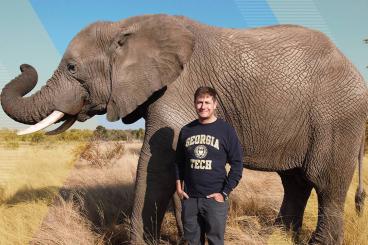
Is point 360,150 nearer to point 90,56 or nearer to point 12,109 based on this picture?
point 90,56

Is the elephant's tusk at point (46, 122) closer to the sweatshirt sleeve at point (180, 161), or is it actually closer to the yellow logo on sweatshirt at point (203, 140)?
the sweatshirt sleeve at point (180, 161)

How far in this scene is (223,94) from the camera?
163 inches

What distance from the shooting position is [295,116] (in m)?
4.22

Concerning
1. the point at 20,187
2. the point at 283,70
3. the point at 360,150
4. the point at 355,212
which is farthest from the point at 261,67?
the point at 20,187

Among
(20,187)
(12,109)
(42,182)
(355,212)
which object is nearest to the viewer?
(12,109)

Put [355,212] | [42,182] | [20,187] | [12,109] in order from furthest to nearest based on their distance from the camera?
[42,182]
[20,187]
[355,212]
[12,109]

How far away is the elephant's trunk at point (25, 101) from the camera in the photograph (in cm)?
441

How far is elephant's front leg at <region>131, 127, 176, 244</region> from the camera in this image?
12.7 ft

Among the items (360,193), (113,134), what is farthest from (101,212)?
(113,134)

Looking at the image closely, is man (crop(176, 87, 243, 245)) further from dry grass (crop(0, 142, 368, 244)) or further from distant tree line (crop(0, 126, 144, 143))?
distant tree line (crop(0, 126, 144, 143))

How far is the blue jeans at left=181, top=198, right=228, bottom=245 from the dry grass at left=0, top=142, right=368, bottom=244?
116 centimetres

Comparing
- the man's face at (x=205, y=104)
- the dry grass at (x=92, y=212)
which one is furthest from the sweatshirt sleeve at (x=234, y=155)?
the dry grass at (x=92, y=212)

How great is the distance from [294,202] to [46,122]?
3.32 metres

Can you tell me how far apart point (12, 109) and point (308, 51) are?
10.8ft
